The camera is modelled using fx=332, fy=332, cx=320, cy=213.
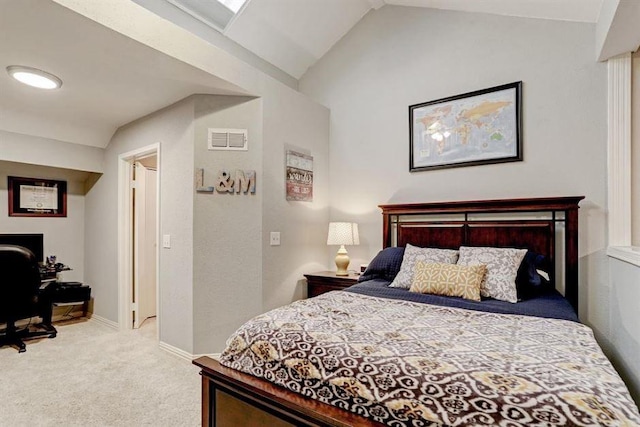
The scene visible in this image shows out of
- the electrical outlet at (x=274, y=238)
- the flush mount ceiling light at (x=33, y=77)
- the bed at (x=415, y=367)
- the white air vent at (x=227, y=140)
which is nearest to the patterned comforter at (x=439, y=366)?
the bed at (x=415, y=367)

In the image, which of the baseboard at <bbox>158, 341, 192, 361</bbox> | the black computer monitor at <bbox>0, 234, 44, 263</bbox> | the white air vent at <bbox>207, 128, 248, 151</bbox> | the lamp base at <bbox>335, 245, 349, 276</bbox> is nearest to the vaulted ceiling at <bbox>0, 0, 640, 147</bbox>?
the white air vent at <bbox>207, 128, 248, 151</bbox>

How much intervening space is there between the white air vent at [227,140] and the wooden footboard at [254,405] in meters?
1.91

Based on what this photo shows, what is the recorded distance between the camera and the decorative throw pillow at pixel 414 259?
2.49 m

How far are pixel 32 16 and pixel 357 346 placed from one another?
8.14 feet

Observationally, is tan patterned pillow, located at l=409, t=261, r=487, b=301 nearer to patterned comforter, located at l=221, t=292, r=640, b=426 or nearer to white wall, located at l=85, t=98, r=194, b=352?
patterned comforter, located at l=221, t=292, r=640, b=426

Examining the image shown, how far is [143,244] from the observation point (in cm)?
405

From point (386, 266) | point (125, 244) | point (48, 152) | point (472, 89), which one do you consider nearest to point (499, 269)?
point (386, 266)

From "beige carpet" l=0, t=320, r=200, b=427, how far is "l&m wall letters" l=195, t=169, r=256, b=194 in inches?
61.0

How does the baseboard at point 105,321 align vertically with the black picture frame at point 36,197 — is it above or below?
below

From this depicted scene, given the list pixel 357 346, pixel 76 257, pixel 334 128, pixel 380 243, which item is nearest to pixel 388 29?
pixel 334 128

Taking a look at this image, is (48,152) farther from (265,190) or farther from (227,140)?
(265,190)

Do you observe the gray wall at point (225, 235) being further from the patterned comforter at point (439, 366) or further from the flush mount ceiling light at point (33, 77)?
the patterned comforter at point (439, 366)

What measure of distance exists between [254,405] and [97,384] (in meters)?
1.83

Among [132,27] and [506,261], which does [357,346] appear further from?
[132,27]
